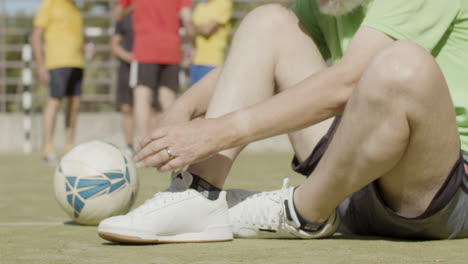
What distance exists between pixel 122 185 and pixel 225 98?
0.84m

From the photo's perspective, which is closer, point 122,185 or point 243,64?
point 243,64

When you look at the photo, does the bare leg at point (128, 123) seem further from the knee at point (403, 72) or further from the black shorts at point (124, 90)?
the knee at point (403, 72)

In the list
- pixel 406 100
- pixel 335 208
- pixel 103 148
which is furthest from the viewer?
pixel 103 148

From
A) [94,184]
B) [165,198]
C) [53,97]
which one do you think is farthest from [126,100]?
[165,198]

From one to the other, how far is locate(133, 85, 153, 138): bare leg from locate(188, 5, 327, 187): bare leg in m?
4.85

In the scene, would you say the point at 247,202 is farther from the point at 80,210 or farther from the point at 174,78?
the point at 174,78

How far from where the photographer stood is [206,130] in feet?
7.42

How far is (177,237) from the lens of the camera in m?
2.48

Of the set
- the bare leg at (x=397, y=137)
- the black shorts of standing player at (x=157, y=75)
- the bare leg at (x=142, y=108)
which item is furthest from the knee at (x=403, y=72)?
the black shorts of standing player at (x=157, y=75)

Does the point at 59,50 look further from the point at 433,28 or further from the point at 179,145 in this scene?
the point at 433,28

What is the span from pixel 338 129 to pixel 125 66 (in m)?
7.08

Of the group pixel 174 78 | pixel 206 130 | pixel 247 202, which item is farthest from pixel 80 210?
pixel 174 78

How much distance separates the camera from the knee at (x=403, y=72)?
2.09 m

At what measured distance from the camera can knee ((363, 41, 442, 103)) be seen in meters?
2.09
